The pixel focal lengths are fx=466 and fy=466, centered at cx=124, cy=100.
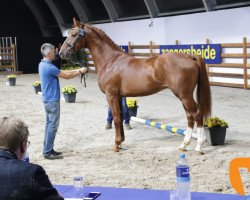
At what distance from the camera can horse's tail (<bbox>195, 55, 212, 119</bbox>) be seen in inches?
277

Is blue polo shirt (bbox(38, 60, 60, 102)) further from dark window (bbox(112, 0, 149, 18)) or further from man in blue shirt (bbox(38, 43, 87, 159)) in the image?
dark window (bbox(112, 0, 149, 18))

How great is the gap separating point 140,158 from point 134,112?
3.18 metres

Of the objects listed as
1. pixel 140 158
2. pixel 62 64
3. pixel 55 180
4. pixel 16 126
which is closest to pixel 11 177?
pixel 16 126

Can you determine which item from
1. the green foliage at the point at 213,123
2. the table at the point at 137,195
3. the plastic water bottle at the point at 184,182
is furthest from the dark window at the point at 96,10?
the plastic water bottle at the point at 184,182

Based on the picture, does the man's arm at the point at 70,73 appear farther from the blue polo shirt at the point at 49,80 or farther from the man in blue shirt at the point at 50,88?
the blue polo shirt at the point at 49,80

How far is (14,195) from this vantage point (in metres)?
2.35

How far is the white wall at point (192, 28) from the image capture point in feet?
50.2

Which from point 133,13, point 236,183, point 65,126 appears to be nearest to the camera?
point 236,183

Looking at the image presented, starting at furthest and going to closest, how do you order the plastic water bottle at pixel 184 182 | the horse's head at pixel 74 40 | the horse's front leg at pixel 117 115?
the horse's head at pixel 74 40
the horse's front leg at pixel 117 115
the plastic water bottle at pixel 184 182

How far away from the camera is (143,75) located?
7277mm

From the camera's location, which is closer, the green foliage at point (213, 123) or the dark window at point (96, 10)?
the green foliage at point (213, 123)

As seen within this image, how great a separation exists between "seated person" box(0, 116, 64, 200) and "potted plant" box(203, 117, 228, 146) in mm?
4960

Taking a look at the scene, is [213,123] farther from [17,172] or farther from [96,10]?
[96,10]

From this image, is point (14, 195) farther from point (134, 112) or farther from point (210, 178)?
point (134, 112)
